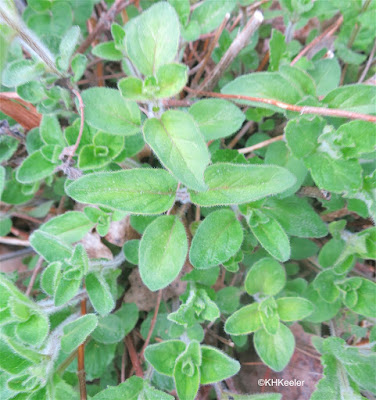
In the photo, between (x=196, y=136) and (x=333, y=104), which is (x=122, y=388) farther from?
(x=333, y=104)

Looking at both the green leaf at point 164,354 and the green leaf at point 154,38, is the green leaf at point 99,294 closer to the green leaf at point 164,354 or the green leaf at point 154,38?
the green leaf at point 164,354

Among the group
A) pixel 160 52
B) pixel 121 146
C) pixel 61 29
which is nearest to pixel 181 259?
pixel 121 146

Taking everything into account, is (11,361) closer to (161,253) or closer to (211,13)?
(161,253)

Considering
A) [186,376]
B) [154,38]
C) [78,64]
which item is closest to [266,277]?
[186,376]

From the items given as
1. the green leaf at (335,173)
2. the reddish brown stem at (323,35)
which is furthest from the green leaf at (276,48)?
the green leaf at (335,173)

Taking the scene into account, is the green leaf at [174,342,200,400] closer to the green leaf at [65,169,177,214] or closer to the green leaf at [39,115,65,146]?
the green leaf at [65,169,177,214]

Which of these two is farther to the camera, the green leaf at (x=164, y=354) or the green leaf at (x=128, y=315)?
the green leaf at (x=128, y=315)
